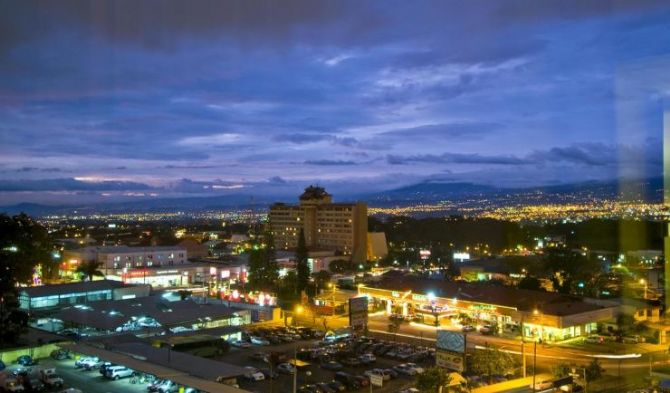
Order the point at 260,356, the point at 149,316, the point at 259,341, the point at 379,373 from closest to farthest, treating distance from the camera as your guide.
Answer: the point at 379,373
the point at 260,356
the point at 259,341
the point at 149,316

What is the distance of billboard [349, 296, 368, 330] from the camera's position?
10625 mm

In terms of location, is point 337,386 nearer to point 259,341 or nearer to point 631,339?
point 259,341

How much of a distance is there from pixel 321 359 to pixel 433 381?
283 cm

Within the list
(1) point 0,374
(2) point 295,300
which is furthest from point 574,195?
(1) point 0,374

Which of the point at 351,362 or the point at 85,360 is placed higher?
the point at 85,360

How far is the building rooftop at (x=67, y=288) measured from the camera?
1253 centimetres

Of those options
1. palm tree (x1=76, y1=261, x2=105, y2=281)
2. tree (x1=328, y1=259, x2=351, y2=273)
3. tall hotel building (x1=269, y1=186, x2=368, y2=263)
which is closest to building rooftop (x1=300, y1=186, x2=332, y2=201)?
tall hotel building (x1=269, y1=186, x2=368, y2=263)

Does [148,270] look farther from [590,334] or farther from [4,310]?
[590,334]

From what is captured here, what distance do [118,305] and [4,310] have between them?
2.61 metres

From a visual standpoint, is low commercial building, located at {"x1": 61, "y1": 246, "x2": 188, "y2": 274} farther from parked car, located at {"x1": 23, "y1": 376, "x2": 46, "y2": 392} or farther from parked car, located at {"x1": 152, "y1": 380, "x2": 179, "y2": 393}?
parked car, located at {"x1": 152, "y1": 380, "x2": 179, "y2": 393}

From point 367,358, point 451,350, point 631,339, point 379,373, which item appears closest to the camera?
point 451,350

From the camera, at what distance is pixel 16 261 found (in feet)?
37.8

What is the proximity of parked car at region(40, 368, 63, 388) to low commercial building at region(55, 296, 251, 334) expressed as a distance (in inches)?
101

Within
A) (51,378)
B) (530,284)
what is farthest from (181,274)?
(51,378)
